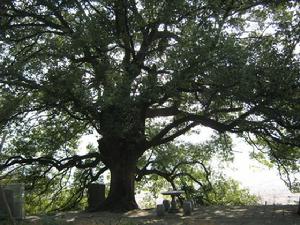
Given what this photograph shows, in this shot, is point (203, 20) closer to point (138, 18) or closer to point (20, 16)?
point (138, 18)

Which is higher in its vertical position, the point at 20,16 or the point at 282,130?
the point at 20,16

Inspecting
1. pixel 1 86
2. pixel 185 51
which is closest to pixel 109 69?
pixel 185 51

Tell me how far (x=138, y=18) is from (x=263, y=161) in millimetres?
14472

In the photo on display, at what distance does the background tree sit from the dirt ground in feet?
6.91

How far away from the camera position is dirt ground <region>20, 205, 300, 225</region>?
477 inches

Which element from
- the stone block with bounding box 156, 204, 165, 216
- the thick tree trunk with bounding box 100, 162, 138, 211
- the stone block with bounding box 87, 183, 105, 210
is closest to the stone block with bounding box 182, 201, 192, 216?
the stone block with bounding box 156, 204, 165, 216

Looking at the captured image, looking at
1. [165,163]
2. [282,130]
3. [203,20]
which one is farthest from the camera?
[165,163]

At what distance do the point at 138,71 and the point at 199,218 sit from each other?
4785 millimetres

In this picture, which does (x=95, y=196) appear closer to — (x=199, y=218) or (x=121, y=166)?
(x=121, y=166)

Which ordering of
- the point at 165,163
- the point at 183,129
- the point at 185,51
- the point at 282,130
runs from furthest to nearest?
the point at 165,163
the point at 183,129
the point at 282,130
the point at 185,51

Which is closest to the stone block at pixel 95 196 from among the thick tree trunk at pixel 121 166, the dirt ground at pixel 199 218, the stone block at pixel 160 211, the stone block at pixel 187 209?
the thick tree trunk at pixel 121 166

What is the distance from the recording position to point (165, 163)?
21.6m

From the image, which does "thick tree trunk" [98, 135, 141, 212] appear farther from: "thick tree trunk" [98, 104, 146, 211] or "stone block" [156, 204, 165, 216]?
"stone block" [156, 204, 165, 216]

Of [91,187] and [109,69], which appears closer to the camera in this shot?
[109,69]
